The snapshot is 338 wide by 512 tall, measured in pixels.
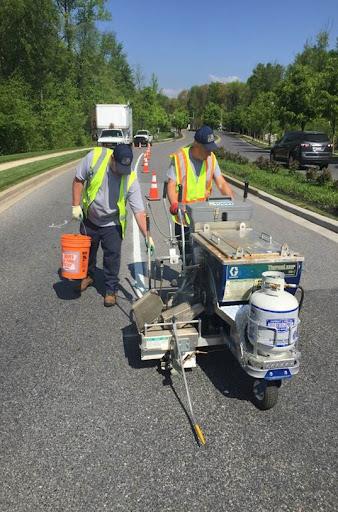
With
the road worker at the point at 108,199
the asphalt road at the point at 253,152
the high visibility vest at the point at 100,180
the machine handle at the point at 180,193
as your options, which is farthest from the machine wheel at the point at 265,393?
the asphalt road at the point at 253,152

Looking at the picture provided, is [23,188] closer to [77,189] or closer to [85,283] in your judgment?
[85,283]

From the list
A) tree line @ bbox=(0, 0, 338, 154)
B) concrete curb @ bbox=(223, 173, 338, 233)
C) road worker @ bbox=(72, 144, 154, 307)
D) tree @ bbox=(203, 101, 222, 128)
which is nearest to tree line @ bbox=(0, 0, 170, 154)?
tree line @ bbox=(0, 0, 338, 154)

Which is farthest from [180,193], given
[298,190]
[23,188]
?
[23,188]

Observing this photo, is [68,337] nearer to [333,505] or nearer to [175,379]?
[175,379]

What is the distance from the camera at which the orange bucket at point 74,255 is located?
465cm

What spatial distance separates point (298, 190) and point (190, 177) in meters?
9.02

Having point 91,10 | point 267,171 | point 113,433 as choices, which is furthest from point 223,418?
point 91,10

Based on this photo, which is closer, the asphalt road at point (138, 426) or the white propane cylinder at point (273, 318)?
Result: the asphalt road at point (138, 426)

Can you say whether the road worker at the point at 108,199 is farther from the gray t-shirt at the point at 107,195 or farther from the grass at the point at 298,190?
the grass at the point at 298,190

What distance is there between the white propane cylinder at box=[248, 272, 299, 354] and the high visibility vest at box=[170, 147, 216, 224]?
2056 millimetres

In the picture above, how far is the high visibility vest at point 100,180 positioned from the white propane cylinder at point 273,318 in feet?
7.77

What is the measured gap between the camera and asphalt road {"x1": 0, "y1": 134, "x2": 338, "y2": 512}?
252cm

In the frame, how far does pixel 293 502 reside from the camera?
→ 97.8 inches

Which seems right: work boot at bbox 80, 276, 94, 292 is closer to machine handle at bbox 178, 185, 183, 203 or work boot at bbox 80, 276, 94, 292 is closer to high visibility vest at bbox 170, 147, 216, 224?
high visibility vest at bbox 170, 147, 216, 224
